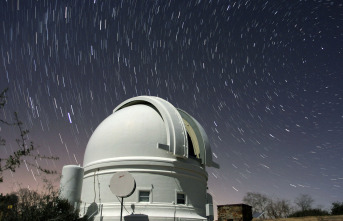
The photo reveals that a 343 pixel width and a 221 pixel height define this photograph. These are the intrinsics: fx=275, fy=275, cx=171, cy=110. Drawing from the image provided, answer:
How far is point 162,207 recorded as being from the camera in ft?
42.9

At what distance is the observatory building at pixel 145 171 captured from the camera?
520 inches

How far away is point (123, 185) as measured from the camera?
11898 millimetres

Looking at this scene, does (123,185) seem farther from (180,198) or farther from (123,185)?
(180,198)

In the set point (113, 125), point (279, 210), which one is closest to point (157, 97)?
point (113, 125)

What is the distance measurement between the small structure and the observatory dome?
446cm

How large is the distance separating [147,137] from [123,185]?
10.5 feet

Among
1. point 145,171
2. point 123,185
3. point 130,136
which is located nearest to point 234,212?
point 123,185

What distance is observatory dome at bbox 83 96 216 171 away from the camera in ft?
46.3

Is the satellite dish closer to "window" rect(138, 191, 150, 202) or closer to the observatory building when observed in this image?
the observatory building

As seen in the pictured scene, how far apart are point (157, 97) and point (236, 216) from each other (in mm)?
9376

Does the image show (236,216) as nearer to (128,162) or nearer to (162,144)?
(162,144)

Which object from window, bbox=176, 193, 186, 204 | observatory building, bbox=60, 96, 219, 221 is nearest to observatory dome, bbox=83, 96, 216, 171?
observatory building, bbox=60, 96, 219, 221

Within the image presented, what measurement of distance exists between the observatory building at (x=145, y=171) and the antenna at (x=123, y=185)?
4.34 ft

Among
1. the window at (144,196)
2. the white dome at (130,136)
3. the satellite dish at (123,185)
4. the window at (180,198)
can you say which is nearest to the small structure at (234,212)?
the satellite dish at (123,185)
